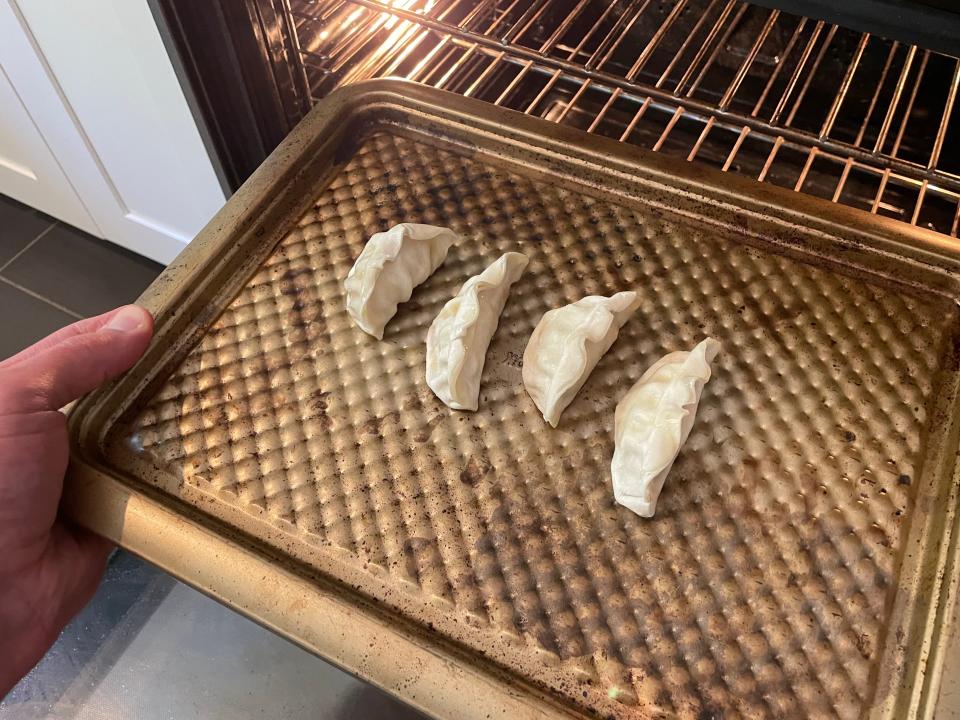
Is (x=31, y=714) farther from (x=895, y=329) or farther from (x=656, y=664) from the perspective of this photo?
(x=895, y=329)

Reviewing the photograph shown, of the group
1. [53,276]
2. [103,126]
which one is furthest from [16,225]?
[103,126]

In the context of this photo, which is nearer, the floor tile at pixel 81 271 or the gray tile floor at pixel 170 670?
the gray tile floor at pixel 170 670

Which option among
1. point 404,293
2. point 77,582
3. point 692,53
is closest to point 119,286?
point 77,582

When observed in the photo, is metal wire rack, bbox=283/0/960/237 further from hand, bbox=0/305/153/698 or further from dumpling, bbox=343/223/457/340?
hand, bbox=0/305/153/698

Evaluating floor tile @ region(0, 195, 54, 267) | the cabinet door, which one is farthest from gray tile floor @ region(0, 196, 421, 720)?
floor tile @ region(0, 195, 54, 267)

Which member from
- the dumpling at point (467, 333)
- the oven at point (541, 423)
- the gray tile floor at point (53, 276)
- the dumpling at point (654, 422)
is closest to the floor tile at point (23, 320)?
the gray tile floor at point (53, 276)

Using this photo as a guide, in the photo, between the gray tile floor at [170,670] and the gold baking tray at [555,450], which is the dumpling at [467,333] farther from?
the gray tile floor at [170,670]
